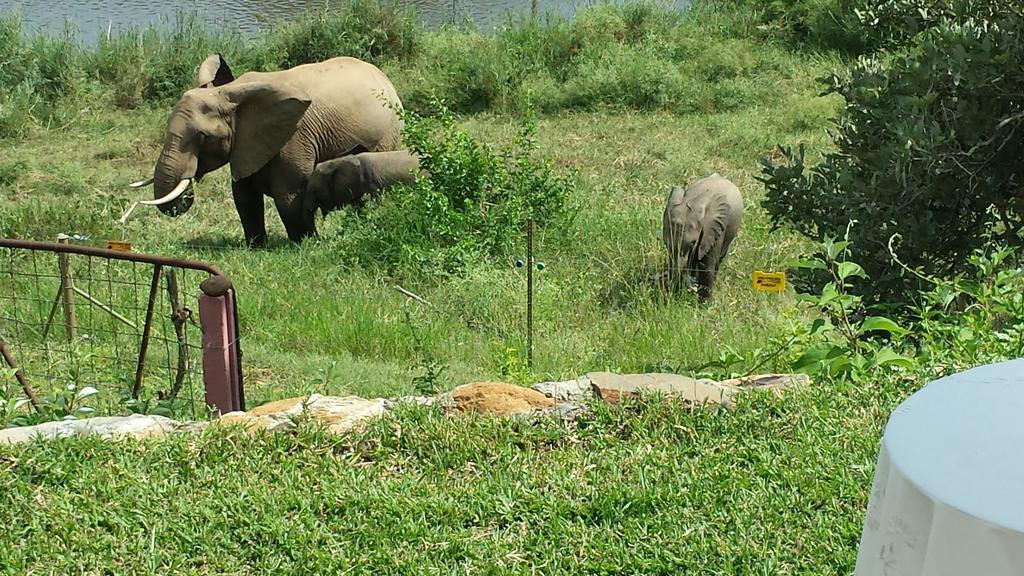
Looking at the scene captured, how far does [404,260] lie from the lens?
7910mm

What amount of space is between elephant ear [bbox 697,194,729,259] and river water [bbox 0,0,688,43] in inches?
426

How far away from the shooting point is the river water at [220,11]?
60.4 feet

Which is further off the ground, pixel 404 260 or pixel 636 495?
pixel 636 495

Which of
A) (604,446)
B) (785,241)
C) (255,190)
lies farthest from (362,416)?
(255,190)

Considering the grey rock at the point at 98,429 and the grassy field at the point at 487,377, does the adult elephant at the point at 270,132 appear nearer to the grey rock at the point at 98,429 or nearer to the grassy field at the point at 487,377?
the grassy field at the point at 487,377

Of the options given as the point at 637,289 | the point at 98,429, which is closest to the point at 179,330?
the point at 98,429

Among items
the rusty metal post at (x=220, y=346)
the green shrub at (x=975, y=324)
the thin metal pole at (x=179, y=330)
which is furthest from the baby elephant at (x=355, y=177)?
the green shrub at (x=975, y=324)

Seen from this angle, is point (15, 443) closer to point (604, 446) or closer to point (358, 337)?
point (604, 446)

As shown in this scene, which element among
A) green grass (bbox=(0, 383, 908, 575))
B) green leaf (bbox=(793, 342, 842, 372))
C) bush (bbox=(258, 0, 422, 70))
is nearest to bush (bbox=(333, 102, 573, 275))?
green leaf (bbox=(793, 342, 842, 372))

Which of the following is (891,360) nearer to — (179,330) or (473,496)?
(473,496)

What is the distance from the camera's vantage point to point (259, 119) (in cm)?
925

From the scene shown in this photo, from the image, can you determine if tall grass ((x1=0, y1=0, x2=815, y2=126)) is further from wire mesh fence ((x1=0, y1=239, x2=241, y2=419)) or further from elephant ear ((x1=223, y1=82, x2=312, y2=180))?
wire mesh fence ((x1=0, y1=239, x2=241, y2=419))

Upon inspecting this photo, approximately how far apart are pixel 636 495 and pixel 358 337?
10.8 ft

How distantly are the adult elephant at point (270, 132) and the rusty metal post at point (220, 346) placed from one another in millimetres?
5075
